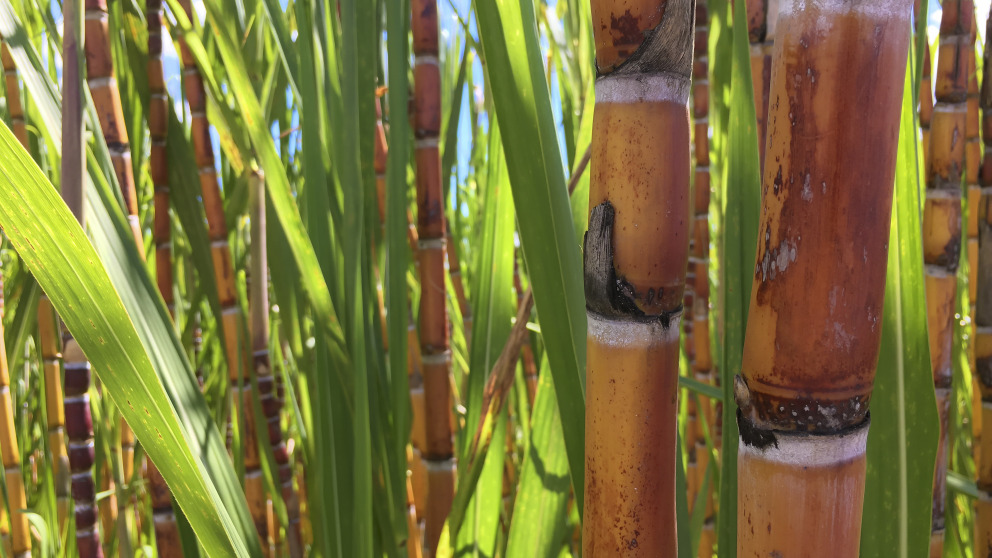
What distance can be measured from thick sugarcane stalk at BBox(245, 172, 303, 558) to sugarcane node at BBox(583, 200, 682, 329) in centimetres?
54

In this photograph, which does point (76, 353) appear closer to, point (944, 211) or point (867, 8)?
point (867, 8)

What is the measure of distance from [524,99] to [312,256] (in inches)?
7.1

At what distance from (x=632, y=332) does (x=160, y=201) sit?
0.71 meters

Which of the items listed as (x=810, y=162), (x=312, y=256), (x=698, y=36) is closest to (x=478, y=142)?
(x=698, y=36)

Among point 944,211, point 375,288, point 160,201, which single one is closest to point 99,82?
point 160,201

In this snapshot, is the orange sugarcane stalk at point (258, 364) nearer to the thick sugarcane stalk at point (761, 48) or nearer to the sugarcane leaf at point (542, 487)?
the sugarcane leaf at point (542, 487)

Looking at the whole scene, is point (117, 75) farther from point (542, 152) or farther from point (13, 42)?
point (542, 152)

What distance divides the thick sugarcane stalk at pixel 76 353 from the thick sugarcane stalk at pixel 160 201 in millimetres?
61

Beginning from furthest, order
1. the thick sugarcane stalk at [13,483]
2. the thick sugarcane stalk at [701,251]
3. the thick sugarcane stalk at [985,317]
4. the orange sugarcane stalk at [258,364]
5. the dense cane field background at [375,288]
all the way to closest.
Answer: the thick sugarcane stalk at [701,251] → the thick sugarcane stalk at [13,483] → the orange sugarcane stalk at [258,364] → the thick sugarcane stalk at [985,317] → the dense cane field background at [375,288]

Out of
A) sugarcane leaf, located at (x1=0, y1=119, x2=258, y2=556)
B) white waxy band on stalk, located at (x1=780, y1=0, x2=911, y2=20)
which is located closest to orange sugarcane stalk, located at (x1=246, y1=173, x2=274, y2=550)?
sugarcane leaf, located at (x1=0, y1=119, x2=258, y2=556)

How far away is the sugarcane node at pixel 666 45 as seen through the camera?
0.25 meters

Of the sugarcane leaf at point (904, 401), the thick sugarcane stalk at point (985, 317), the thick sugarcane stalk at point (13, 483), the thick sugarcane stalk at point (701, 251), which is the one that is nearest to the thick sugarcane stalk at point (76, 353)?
the thick sugarcane stalk at point (13, 483)

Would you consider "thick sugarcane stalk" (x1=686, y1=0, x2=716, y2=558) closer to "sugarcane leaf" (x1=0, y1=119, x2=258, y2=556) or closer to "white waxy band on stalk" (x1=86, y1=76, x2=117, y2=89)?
"white waxy band on stalk" (x1=86, y1=76, x2=117, y2=89)

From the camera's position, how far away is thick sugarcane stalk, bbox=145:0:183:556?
745 millimetres
